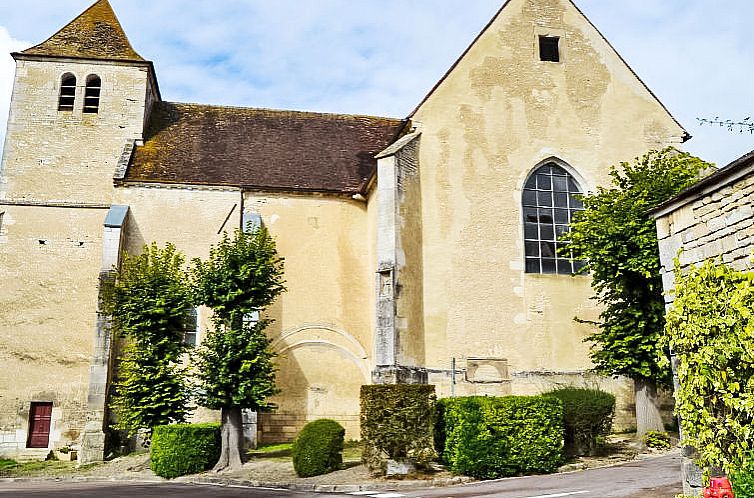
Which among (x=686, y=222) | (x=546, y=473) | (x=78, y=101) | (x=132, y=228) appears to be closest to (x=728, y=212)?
(x=686, y=222)

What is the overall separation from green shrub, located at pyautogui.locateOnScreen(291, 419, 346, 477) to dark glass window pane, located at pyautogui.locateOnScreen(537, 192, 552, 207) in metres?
8.55

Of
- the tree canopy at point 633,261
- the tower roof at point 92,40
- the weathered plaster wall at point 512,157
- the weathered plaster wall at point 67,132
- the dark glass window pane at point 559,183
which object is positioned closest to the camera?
the tree canopy at point 633,261

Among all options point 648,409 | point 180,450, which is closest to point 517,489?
point 648,409

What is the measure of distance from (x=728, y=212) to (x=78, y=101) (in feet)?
60.2

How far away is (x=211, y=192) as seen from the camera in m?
18.8

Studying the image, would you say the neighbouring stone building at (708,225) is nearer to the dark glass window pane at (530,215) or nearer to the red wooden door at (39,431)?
the dark glass window pane at (530,215)

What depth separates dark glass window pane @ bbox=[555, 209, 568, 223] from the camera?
702 inches

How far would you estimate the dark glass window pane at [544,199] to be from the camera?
17.9 m

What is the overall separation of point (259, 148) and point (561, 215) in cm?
897

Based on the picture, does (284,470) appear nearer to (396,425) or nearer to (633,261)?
(396,425)

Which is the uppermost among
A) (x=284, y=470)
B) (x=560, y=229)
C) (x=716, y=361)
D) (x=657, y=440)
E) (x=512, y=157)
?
(x=512, y=157)

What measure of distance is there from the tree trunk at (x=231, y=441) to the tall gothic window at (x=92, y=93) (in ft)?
35.9

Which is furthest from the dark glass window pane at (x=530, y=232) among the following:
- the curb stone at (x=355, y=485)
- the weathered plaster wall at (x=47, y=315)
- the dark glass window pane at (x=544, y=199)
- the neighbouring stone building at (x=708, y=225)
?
the weathered plaster wall at (x=47, y=315)

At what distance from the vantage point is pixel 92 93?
798 inches
